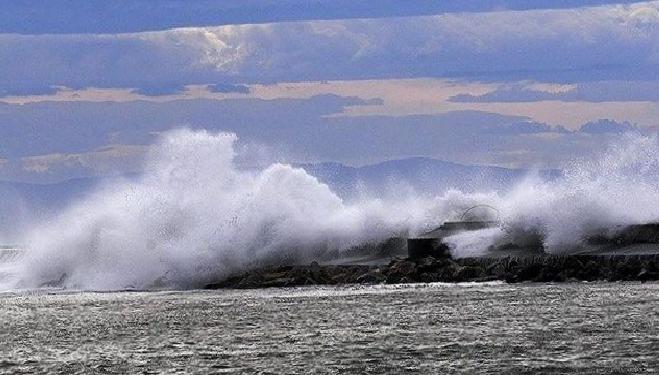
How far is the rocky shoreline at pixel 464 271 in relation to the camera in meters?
43.1

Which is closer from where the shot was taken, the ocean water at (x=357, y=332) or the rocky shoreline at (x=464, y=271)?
the ocean water at (x=357, y=332)

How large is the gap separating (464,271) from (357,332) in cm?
1670

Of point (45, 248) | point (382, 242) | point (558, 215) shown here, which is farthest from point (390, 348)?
point (45, 248)

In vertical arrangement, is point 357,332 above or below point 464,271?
below

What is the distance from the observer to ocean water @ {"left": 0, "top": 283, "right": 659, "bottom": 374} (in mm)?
24188

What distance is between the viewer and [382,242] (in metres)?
55.6

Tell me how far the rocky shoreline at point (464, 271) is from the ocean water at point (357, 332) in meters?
1.78

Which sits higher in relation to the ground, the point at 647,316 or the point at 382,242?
the point at 382,242

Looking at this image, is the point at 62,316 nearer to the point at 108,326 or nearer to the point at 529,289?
the point at 108,326

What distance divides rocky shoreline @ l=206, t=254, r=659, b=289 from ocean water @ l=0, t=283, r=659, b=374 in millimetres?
1780

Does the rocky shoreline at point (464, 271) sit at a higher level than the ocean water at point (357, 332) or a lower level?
higher

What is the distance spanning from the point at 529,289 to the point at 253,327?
11437 mm

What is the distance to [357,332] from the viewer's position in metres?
29.7

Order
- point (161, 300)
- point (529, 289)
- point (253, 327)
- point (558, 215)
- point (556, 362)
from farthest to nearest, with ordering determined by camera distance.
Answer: point (558, 215) < point (161, 300) < point (529, 289) < point (253, 327) < point (556, 362)
